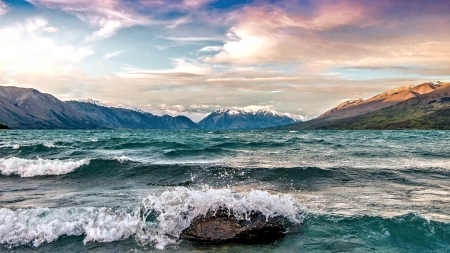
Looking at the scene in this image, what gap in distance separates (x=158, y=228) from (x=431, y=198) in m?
14.7

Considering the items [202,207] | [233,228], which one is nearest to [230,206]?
[202,207]

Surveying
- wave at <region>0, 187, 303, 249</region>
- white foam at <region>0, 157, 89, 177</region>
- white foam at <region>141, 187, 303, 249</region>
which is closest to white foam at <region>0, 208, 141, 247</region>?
wave at <region>0, 187, 303, 249</region>

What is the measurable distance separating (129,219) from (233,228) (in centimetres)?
461

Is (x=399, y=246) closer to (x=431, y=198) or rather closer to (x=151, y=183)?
(x=431, y=198)

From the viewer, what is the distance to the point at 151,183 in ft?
76.6

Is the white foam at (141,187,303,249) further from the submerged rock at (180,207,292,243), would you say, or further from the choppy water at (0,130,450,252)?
the submerged rock at (180,207,292,243)

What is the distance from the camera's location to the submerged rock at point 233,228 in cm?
1103

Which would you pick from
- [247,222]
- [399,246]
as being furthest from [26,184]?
[399,246]

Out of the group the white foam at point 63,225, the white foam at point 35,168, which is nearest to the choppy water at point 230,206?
the white foam at point 63,225

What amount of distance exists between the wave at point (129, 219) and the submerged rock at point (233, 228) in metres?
0.36

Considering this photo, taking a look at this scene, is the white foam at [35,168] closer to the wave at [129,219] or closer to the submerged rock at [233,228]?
the wave at [129,219]

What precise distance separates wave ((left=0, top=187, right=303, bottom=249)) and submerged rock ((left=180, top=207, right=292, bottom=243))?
362 mm

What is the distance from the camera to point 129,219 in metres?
13.0

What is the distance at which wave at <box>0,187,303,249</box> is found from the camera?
11.8m
